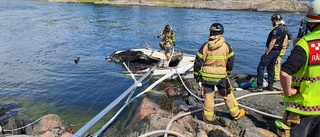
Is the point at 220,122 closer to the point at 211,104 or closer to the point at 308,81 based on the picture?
the point at 211,104

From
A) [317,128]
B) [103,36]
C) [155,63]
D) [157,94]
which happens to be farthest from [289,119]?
[103,36]

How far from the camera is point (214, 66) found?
5273 millimetres

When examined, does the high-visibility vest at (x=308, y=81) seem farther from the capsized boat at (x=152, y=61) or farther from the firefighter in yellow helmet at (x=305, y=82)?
the capsized boat at (x=152, y=61)

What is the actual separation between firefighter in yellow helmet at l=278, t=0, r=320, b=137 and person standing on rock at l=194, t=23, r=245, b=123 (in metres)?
1.78

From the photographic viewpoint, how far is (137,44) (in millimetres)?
22703

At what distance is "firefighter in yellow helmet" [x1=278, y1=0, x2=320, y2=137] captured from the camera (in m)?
2.91

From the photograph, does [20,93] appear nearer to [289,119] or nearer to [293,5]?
[289,119]

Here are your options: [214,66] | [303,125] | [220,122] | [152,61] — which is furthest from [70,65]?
[303,125]

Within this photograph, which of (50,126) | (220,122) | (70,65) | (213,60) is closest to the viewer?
(213,60)

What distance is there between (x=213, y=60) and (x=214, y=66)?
0.16 metres

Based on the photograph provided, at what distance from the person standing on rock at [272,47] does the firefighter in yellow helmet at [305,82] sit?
3.86 metres

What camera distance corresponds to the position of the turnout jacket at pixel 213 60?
508 centimetres

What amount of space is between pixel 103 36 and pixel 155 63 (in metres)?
15.1

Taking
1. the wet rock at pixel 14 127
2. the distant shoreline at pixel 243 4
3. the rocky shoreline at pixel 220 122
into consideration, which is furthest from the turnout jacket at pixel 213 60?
the distant shoreline at pixel 243 4
